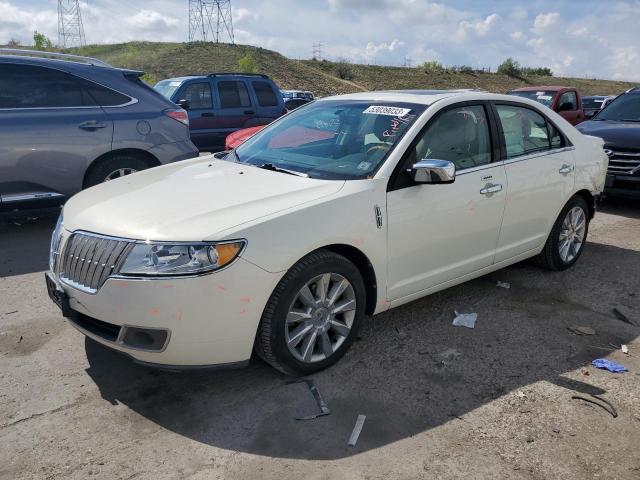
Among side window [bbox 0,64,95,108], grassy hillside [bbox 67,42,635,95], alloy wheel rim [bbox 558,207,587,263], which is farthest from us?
grassy hillside [bbox 67,42,635,95]

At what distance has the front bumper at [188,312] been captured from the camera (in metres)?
2.78

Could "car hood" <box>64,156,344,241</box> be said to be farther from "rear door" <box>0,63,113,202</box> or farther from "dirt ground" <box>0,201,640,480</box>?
"rear door" <box>0,63,113,202</box>

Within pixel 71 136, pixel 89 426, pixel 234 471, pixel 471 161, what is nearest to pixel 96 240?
pixel 89 426

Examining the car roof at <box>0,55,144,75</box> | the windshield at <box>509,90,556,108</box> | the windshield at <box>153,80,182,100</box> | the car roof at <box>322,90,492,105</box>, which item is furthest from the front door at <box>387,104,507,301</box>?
the windshield at <box>509,90,556,108</box>

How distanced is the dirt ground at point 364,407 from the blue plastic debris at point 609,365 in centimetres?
5

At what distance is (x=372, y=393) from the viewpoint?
3.22 metres

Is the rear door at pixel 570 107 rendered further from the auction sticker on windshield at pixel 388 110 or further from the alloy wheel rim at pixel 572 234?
the auction sticker on windshield at pixel 388 110

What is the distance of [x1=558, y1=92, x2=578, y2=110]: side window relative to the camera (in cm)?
1284

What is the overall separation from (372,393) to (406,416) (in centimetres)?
27

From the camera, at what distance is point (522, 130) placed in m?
4.67

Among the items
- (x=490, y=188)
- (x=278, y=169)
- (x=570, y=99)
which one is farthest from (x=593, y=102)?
(x=278, y=169)

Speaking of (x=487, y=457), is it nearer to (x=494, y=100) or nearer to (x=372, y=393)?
(x=372, y=393)

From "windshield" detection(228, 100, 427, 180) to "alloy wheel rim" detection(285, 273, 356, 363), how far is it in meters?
0.72

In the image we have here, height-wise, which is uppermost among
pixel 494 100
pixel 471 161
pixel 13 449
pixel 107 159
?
pixel 494 100
